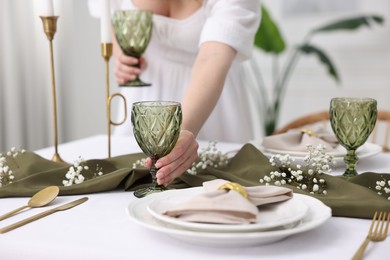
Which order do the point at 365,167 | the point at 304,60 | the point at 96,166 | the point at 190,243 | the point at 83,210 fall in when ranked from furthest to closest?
the point at 304,60 < the point at 365,167 < the point at 96,166 < the point at 83,210 < the point at 190,243

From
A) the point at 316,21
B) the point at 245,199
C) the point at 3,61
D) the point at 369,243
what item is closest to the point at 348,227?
the point at 369,243

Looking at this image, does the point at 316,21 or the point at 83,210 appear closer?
the point at 83,210

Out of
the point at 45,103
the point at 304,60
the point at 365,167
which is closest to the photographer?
the point at 365,167

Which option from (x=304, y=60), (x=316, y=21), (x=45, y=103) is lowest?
(x=45, y=103)

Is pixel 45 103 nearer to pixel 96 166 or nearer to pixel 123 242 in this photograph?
pixel 96 166

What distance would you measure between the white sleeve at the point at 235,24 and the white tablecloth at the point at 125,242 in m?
0.73

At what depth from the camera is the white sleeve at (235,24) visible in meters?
1.63

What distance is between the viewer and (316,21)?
390cm

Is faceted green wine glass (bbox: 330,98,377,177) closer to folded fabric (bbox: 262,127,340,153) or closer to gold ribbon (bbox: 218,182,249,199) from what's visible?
folded fabric (bbox: 262,127,340,153)

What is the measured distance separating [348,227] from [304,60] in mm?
3158

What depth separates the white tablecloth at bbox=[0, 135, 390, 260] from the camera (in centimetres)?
83

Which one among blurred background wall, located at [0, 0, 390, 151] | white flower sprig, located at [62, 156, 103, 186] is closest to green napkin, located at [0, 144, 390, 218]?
white flower sprig, located at [62, 156, 103, 186]

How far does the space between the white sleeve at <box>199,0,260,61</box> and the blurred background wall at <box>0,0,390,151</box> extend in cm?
208

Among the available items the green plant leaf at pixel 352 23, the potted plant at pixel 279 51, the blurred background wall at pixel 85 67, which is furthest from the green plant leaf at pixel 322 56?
the blurred background wall at pixel 85 67
